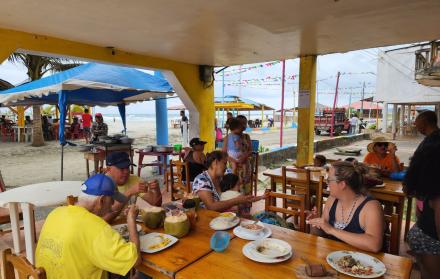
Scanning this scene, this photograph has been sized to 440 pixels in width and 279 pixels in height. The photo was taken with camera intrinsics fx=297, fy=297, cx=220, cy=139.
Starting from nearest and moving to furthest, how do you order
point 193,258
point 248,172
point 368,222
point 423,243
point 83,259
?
point 83,259
point 193,258
point 368,222
point 423,243
point 248,172

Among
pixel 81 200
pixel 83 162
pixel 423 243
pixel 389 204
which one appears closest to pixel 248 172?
pixel 389 204

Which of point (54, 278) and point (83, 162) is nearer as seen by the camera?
point (54, 278)

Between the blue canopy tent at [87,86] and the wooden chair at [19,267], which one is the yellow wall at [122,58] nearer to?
the blue canopy tent at [87,86]

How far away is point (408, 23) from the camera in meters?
3.76

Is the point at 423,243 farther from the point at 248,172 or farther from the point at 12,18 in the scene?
the point at 12,18

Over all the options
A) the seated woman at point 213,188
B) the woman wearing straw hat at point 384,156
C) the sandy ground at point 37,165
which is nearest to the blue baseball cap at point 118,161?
the seated woman at point 213,188

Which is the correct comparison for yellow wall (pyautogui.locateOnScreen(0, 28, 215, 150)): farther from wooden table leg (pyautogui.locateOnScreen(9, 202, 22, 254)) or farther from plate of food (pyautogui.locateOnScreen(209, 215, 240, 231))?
plate of food (pyautogui.locateOnScreen(209, 215, 240, 231))

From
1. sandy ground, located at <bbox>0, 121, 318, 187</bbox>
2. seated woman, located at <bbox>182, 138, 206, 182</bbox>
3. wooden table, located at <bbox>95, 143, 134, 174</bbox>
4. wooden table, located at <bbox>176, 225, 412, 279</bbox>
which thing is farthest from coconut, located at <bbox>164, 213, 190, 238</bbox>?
sandy ground, located at <bbox>0, 121, 318, 187</bbox>

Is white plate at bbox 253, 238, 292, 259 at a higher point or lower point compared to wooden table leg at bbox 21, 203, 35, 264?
higher

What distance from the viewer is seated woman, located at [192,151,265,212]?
8.59 feet

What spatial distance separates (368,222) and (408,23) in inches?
122

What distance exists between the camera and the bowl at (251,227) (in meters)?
1.99

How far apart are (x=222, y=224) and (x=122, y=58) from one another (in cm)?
Answer: 412

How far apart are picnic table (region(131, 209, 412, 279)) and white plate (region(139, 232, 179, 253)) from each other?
2 cm
